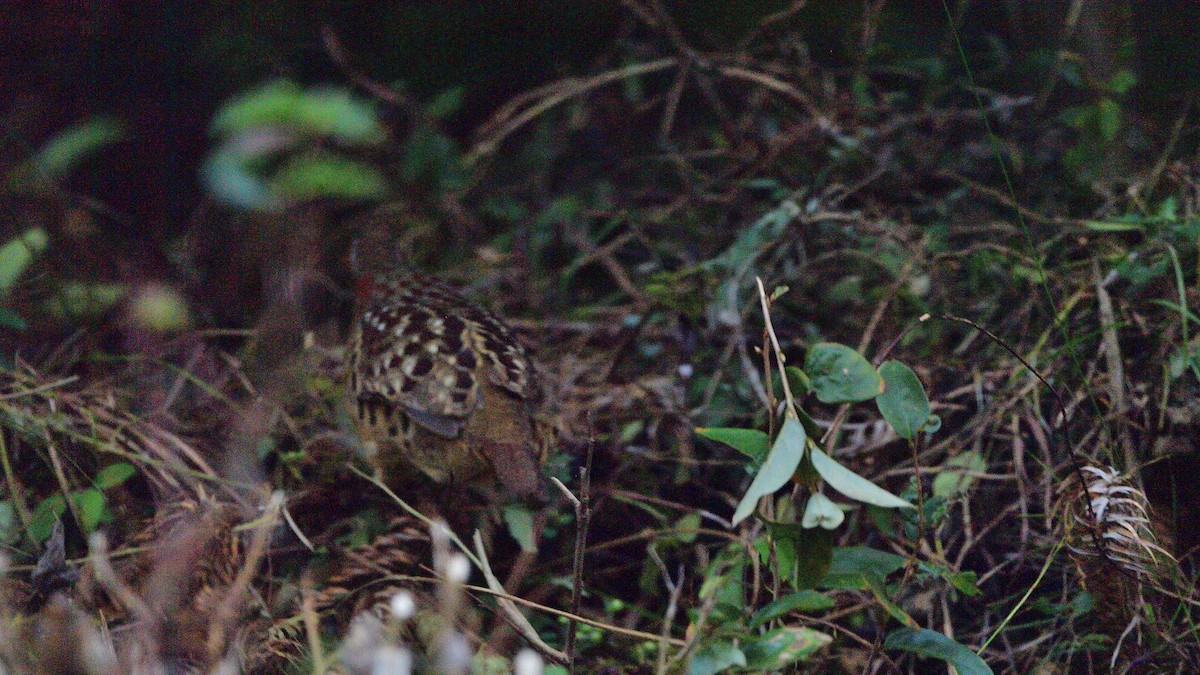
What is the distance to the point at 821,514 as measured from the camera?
130 cm

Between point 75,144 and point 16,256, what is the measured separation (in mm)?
1264

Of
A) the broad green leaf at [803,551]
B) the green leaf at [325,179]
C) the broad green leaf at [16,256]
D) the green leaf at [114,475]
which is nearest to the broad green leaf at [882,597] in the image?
the broad green leaf at [803,551]

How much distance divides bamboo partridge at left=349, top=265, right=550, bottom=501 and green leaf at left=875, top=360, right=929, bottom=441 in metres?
0.83

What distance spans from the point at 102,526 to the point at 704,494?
1.30 meters

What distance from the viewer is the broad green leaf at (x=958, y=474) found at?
2.03 metres

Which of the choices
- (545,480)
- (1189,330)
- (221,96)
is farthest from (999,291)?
(221,96)

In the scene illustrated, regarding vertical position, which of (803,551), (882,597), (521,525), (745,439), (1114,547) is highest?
(745,439)

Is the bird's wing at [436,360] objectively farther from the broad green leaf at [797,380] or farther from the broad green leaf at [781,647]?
the broad green leaf at [781,647]

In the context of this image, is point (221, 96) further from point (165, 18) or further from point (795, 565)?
point (795, 565)

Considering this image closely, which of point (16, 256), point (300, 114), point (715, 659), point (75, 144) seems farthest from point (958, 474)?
point (75, 144)

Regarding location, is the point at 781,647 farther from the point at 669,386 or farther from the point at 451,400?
the point at 669,386

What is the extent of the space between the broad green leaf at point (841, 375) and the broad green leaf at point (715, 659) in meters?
0.37

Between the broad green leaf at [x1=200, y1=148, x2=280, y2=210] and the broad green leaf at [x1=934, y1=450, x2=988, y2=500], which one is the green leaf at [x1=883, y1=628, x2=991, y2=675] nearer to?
the broad green leaf at [x1=934, y1=450, x2=988, y2=500]

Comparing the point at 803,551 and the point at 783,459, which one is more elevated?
the point at 783,459
